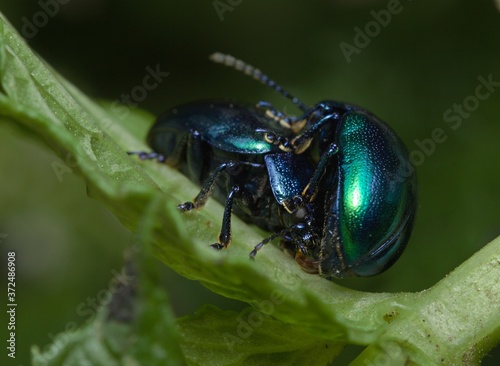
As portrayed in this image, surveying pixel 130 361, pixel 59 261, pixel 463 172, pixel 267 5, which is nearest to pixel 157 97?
pixel 267 5

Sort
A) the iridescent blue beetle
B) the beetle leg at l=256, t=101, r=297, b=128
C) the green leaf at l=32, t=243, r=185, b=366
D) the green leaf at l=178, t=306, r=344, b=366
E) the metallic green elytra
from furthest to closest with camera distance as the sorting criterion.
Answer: the beetle leg at l=256, t=101, r=297, b=128 → the iridescent blue beetle → the metallic green elytra → the green leaf at l=178, t=306, r=344, b=366 → the green leaf at l=32, t=243, r=185, b=366

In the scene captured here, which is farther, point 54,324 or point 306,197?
point 54,324

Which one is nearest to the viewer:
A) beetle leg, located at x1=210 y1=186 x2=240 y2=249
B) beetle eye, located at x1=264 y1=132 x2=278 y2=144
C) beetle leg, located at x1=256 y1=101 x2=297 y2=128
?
beetle leg, located at x1=210 y1=186 x2=240 y2=249

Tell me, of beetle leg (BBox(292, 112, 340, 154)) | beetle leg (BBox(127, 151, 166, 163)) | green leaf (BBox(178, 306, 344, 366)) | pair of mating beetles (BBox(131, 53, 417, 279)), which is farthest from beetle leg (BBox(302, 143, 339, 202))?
beetle leg (BBox(127, 151, 166, 163))

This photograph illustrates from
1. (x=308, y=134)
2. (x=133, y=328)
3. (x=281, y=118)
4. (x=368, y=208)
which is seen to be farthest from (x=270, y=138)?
(x=133, y=328)

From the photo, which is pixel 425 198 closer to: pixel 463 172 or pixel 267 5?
pixel 463 172

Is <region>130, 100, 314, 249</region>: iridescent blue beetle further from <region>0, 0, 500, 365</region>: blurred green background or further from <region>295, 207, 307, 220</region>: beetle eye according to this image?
<region>0, 0, 500, 365</region>: blurred green background
